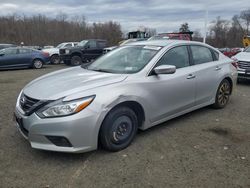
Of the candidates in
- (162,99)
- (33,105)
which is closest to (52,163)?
(33,105)

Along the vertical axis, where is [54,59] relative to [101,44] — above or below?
below

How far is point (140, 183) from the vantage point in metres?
3.09

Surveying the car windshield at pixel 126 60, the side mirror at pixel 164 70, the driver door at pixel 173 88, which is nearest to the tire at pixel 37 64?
the car windshield at pixel 126 60

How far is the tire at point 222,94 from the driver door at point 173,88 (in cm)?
104

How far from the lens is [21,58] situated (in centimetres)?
1585

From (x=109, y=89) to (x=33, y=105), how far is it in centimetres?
102

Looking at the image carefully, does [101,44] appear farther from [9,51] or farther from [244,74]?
[244,74]

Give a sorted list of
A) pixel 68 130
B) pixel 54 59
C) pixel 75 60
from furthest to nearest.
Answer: pixel 54 59 → pixel 75 60 → pixel 68 130

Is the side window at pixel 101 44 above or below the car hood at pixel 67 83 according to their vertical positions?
above

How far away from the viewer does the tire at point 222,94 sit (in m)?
5.79

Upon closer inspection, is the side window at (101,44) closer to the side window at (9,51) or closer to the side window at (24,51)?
the side window at (24,51)

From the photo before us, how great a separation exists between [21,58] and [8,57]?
2.34 ft

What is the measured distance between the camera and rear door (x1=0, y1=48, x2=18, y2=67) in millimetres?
15258

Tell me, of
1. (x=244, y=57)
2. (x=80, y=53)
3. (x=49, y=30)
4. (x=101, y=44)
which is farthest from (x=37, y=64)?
(x=49, y=30)
